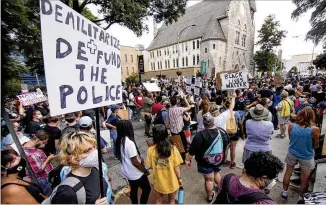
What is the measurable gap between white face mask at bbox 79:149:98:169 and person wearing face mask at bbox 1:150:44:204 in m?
0.46

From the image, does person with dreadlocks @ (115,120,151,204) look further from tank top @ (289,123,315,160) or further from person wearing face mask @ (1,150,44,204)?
tank top @ (289,123,315,160)

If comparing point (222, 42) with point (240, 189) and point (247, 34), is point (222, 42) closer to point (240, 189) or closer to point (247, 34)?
point (247, 34)

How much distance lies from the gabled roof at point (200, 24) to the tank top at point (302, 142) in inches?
1626

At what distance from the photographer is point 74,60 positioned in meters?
1.60

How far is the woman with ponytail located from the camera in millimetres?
2890

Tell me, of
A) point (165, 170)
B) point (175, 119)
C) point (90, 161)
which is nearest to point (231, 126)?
point (175, 119)

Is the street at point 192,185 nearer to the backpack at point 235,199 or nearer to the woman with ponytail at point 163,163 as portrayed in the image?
the woman with ponytail at point 163,163

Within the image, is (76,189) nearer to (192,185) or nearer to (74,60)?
(74,60)

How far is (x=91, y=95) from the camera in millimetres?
1798

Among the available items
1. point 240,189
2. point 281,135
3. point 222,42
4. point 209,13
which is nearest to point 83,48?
point 240,189

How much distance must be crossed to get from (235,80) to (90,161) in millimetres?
5217

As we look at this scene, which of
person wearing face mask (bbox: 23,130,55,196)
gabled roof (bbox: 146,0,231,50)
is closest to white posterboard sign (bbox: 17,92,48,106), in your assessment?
person wearing face mask (bbox: 23,130,55,196)

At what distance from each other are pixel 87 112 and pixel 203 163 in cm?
390

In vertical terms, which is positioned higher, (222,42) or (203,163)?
(222,42)
